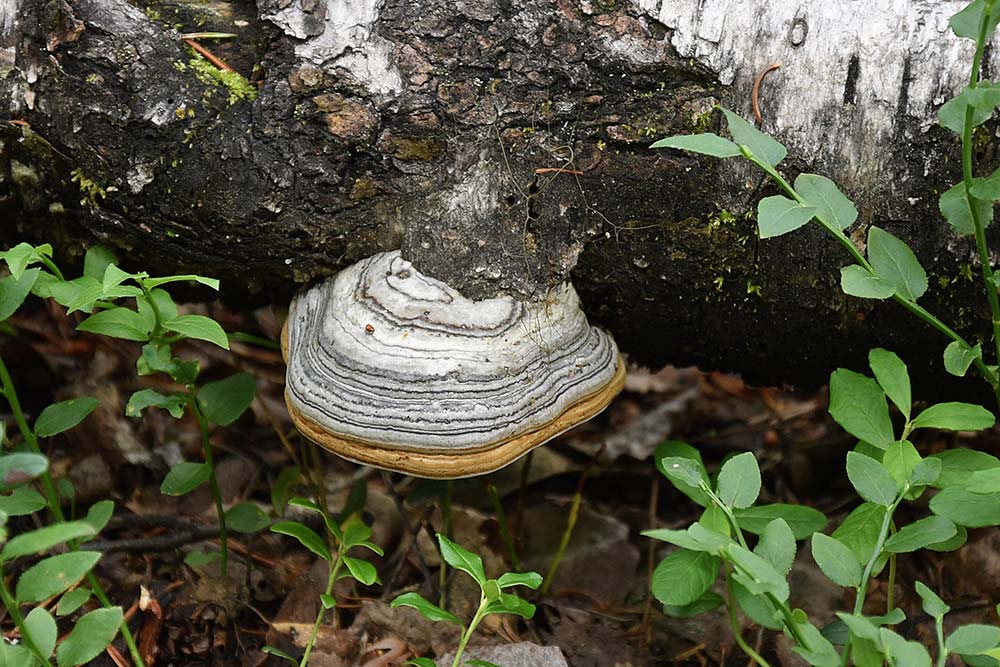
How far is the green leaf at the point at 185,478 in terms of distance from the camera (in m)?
2.64

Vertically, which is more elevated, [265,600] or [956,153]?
[956,153]

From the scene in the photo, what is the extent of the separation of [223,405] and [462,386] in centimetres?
80

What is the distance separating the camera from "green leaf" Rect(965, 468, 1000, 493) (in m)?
1.76

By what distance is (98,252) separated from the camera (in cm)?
259

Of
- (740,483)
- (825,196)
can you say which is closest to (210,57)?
(825,196)

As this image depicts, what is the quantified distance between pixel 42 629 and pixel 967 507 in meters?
1.92

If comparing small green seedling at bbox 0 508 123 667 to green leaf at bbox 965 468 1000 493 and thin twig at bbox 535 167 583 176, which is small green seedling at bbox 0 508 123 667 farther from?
green leaf at bbox 965 468 1000 493

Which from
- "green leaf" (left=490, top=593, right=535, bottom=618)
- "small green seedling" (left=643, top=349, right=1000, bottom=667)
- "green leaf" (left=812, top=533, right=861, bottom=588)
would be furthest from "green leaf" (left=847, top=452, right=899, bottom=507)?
"green leaf" (left=490, top=593, right=535, bottom=618)

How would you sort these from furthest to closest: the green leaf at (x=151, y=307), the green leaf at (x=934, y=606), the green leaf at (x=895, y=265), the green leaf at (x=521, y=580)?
1. the green leaf at (x=151, y=307)
2. the green leaf at (x=895, y=265)
3. the green leaf at (x=521, y=580)
4. the green leaf at (x=934, y=606)

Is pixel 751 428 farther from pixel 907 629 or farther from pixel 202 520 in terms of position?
pixel 202 520

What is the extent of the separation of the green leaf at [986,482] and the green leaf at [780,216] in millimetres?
618

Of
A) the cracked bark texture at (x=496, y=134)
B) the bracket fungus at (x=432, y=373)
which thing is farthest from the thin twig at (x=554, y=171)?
the bracket fungus at (x=432, y=373)

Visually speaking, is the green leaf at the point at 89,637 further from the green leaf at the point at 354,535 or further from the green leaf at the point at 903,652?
the green leaf at the point at 903,652

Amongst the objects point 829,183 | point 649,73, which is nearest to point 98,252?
point 649,73
